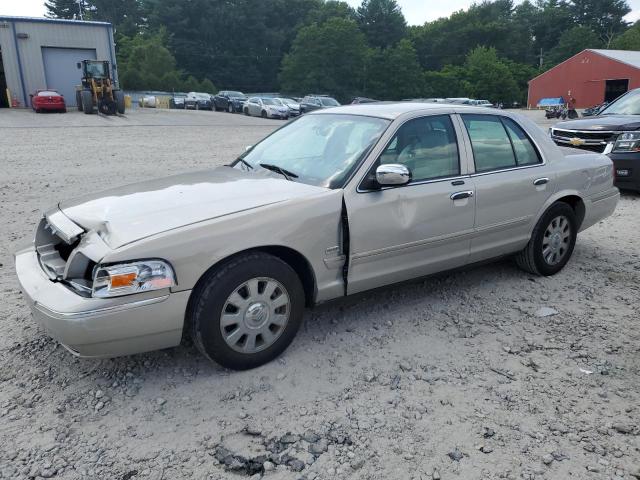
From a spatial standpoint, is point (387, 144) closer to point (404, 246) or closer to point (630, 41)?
point (404, 246)

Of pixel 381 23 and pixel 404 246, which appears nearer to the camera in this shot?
pixel 404 246

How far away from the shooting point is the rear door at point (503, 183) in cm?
432

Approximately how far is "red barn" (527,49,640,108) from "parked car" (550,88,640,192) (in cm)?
3943

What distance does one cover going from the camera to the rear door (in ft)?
14.2

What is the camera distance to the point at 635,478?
8.29 feet

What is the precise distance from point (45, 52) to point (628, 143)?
3593 centimetres

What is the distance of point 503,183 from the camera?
4.39 m

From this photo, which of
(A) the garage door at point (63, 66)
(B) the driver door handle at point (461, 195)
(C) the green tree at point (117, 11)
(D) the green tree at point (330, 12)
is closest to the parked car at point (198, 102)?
(A) the garage door at point (63, 66)

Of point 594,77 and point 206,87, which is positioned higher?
point 206,87

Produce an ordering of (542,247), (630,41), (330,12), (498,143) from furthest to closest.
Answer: (330,12) → (630,41) → (542,247) → (498,143)

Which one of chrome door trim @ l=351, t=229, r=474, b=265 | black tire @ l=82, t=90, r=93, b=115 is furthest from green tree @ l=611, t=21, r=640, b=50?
chrome door trim @ l=351, t=229, r=474, b=265

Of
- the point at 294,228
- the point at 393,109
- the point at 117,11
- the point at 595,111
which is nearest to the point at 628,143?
the point at 595,111

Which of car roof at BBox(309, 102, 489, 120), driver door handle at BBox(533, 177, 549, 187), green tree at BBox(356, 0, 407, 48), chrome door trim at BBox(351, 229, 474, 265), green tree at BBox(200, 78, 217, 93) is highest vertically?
green tree at BBox(356, 0, 407, 48)

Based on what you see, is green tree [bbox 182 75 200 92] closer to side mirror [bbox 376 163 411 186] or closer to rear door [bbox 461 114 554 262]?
rear door [bbox 461 114 554 262]
